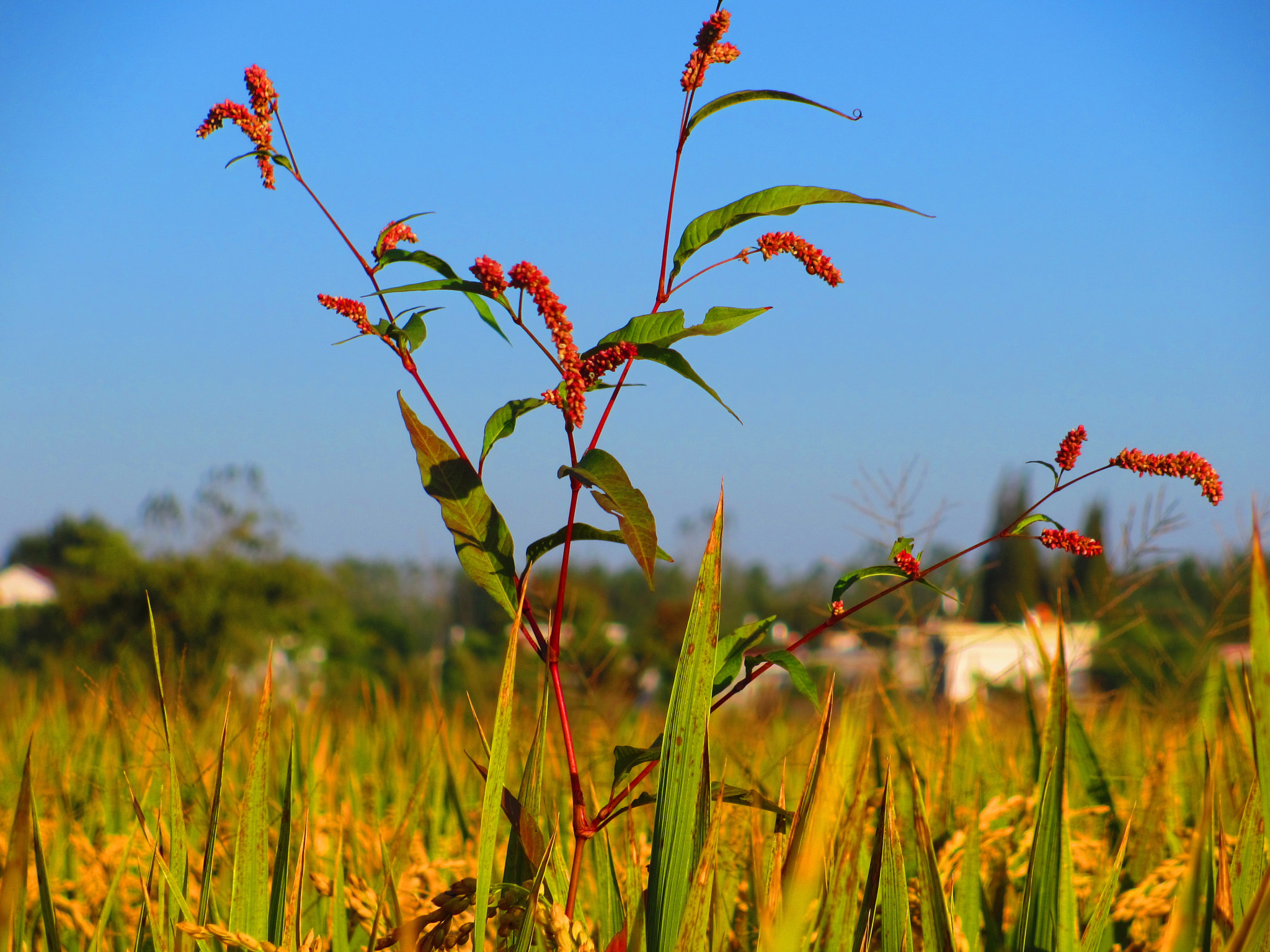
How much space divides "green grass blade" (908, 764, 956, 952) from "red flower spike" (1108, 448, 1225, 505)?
1.21ft

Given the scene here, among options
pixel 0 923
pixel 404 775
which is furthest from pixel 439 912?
pixel 404 775

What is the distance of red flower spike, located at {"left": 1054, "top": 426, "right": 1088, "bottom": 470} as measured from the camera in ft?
2.98

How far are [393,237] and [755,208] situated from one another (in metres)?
0.37

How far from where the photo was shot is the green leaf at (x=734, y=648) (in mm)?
897

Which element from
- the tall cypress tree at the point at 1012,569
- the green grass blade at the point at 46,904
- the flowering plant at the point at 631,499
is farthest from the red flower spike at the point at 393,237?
the tall cypress tree at the point at 1012,569

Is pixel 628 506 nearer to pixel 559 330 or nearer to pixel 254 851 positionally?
pixel 559 330

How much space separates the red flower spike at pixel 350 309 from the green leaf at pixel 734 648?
0.46 meters

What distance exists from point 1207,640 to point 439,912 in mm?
2701

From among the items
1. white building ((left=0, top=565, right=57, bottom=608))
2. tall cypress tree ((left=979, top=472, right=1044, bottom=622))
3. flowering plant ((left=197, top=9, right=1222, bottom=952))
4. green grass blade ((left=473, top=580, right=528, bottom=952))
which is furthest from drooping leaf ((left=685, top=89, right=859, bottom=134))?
white building ((left=0, top=565, right=57, bottom=608))

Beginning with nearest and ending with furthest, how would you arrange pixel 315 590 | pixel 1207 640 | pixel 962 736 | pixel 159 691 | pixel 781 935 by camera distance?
pixel 781 935, pixel 159 691, pixel 1207 640, pixel 962 736, pixel 315 590

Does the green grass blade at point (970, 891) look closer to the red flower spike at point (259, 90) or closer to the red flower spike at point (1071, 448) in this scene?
the red flower spike at point (1071, 448)

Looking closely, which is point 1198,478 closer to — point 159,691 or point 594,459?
point 594,459

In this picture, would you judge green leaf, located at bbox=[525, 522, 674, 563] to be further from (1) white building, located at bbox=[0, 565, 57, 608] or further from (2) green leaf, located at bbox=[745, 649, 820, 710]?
(1) white building, located at bbox=[0, 565, 57, 608]

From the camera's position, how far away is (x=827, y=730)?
0.84 m
